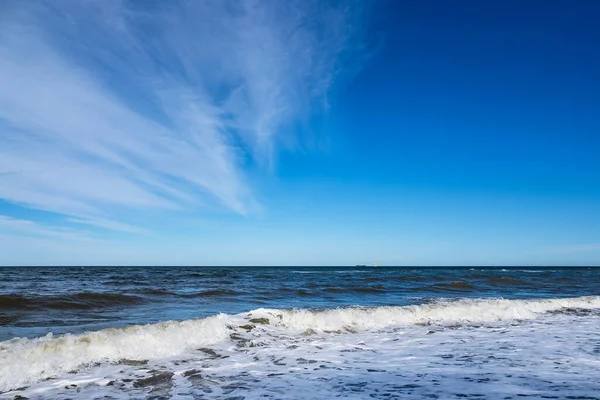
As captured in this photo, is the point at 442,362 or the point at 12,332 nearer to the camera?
the point at 442,362

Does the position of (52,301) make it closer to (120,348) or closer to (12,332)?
(12,332)

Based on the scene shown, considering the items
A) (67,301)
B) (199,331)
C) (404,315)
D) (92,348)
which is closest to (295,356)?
(199,331)

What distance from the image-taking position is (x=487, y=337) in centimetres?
933

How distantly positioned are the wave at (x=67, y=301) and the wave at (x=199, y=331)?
6.71m

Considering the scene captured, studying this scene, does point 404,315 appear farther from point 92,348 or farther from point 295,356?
point 92,348

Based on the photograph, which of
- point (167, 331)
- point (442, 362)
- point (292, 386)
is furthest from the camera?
point (167, 331)

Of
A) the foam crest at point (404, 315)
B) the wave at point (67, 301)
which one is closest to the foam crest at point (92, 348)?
the foam crest at point (404, 315)

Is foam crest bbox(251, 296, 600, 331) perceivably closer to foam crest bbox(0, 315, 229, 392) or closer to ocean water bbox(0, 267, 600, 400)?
ocean water bbox(0, 267, 600, 400)

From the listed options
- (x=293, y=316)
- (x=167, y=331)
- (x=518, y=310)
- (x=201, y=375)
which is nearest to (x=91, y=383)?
(x=201, y=375)

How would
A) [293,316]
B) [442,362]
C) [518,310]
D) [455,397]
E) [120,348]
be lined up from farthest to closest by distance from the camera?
[518,310] < [293,316] < [120,348] < [442,362] < [455,397]

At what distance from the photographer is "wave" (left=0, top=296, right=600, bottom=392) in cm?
623

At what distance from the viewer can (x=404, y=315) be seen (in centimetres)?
1252

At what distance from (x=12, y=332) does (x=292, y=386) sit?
731 cm

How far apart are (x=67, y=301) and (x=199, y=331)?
29.0ft
